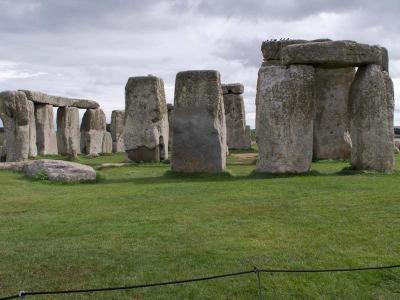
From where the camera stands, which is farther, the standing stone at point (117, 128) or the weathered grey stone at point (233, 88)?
the standing stone at point (117, 128)

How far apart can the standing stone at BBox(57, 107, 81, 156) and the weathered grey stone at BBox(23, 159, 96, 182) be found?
1186 cm

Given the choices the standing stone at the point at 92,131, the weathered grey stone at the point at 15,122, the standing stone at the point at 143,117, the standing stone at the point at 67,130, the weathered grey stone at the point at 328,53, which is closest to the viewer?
the weathered grey stone at the point at 328,53

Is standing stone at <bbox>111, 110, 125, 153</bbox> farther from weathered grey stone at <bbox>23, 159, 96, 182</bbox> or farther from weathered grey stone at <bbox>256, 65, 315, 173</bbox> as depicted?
weathered grey stone at <bbox>256, 65, 315, 173</bbox>

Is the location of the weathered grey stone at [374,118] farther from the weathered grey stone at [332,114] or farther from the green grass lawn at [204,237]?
the weathered grey stone at [332,114]

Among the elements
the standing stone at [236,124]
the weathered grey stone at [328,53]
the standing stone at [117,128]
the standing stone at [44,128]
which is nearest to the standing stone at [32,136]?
the standing stone at [44,128]

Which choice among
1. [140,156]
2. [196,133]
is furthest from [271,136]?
[140,156]

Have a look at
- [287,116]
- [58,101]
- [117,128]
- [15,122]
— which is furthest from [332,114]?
[117,128]

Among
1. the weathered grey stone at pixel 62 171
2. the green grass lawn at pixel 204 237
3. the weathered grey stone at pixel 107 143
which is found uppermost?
the weathered grey stone at pixel 107 143

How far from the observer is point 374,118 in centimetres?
1296

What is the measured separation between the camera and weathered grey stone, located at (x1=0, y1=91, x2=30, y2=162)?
1794 cm

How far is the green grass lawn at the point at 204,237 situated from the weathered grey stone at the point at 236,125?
15.4 meters

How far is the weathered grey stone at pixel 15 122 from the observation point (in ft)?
58.9

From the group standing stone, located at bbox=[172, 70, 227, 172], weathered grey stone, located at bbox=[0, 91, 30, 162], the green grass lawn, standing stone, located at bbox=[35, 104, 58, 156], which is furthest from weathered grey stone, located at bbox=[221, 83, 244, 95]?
the green grass lawn

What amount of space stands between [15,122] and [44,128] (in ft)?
21.9
